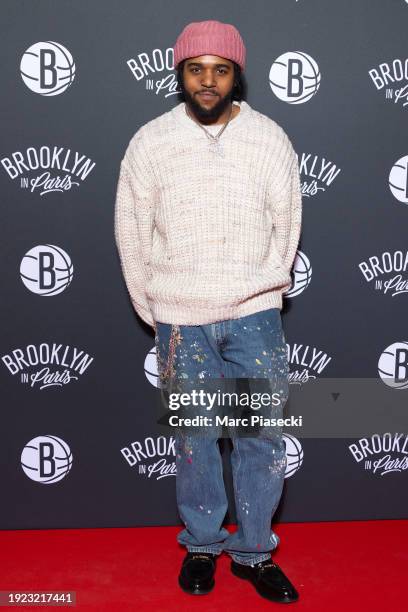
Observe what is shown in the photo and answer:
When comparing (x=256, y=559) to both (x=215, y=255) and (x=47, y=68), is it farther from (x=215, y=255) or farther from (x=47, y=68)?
(x=47, y=68)

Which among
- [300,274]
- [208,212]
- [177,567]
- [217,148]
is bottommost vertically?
[177,567]

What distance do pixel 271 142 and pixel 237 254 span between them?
1.06 ft

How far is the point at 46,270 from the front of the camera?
2.37 m

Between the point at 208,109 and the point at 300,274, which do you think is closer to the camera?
the point at 208,109

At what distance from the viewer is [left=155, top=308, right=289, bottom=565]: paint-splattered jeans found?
6.73 feet

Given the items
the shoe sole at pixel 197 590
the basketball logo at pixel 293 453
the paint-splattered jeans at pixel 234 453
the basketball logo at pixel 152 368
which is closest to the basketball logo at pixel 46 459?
the basketball logo at pixel 152 368

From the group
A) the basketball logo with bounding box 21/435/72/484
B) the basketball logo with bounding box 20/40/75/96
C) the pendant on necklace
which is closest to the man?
the pendant on necklace

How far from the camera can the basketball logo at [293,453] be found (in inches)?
101

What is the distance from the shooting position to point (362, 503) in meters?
2.60

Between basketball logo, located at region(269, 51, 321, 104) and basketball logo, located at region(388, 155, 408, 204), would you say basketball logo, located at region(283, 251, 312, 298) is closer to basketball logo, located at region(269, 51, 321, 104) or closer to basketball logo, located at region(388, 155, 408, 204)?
basketball logo, located at region(388, 155, 408, 204)

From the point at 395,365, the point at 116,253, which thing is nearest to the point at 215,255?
the point at 116,253

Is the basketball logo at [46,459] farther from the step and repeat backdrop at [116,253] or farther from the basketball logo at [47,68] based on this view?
the basketball logo at [47,68]

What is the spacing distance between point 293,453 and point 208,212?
968 mm

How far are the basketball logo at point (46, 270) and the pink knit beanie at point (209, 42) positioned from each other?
28.0 inches
